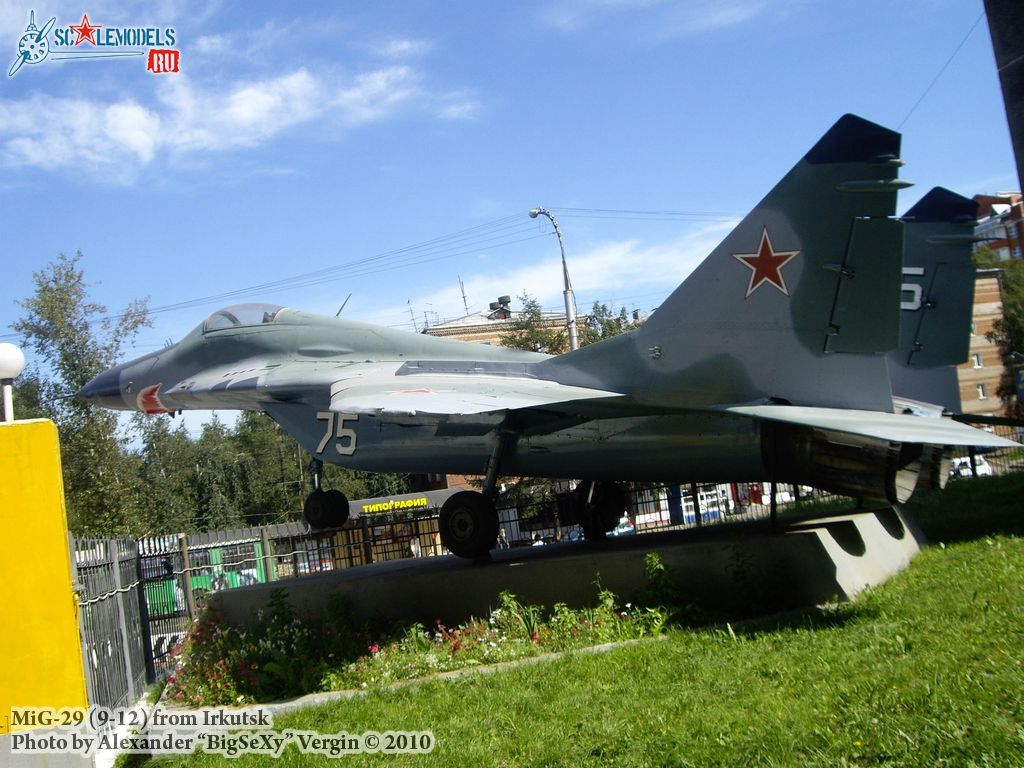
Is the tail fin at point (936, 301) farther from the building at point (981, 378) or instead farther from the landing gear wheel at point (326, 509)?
the building at point (981, 378)

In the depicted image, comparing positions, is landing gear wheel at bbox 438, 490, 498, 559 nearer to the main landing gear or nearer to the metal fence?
the main landing gear

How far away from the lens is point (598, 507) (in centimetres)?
1337

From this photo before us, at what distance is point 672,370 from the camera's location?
10.3m

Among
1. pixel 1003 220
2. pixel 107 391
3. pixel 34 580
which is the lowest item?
pixel 34 580

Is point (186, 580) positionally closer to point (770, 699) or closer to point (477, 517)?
point (477, 517)

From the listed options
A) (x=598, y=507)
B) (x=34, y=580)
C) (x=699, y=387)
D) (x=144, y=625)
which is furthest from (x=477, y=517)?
(x=34, y=580)

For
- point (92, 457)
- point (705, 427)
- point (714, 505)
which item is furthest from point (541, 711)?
point (714, 505)

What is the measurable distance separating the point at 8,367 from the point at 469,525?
280 inches

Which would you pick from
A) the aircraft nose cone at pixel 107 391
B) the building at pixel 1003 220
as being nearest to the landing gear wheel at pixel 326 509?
the aircraft nose cone at pixel 107 391

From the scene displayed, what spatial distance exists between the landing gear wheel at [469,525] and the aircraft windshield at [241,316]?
462 centimetres

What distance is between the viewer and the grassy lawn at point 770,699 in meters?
4.89

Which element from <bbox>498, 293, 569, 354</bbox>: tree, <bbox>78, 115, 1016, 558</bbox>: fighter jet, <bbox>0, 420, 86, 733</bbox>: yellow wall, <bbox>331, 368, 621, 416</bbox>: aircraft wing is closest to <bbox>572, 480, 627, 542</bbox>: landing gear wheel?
<bbox>78, 115, 1016, 558</bbox>: fighter jet

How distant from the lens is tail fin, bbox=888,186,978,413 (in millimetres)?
13758

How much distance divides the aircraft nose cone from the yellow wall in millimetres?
10864
